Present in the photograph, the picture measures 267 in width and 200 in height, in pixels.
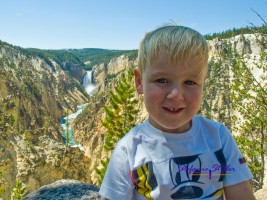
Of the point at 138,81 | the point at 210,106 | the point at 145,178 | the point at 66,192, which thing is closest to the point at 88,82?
the point at 210,106

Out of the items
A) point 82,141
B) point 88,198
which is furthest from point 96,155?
point 88,198

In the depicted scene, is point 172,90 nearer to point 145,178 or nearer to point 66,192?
point 145,178

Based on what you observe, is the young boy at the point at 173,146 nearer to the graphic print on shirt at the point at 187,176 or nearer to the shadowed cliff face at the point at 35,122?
the graphic print on shirt at the point at 187,176

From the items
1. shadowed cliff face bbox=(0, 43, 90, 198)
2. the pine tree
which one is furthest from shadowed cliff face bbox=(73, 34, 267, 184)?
the pine tree

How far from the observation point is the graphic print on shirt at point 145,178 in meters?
2.01

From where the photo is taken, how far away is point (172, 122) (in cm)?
200

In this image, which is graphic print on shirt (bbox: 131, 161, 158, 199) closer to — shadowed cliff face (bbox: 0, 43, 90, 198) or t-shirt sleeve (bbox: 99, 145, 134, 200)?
t-shirt sleeve (bbox: 99, 145, 134, 200)

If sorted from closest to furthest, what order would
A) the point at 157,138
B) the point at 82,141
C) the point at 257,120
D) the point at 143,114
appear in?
the point at 157,138 → the point at 257,120 → the point at 143,114 → the point at 82,141

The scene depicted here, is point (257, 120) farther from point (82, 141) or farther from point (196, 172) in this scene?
point (82, 141)

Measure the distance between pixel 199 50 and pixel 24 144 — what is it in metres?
39.3

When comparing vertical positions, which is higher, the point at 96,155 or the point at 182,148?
the point at 182,148

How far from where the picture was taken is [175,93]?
1921mm

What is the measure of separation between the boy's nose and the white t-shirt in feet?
0.89

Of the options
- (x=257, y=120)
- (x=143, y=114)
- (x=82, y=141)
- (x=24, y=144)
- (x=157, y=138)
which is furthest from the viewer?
(x=82, y=141)
